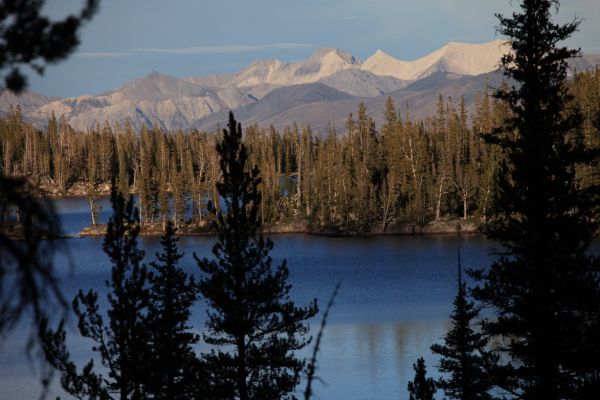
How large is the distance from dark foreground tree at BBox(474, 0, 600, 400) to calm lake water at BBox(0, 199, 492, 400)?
6029 mm

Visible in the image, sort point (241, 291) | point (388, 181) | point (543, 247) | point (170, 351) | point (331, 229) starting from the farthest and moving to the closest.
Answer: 1. point (388, 181)
2. point (331, 229)
3. point (170, 351)
4. point (241, 291)
5. point (543, 247)

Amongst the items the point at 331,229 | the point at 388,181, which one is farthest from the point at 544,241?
the point at 388,181

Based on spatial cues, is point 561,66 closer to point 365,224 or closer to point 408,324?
point 408,324

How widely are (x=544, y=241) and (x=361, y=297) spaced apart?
3551cm

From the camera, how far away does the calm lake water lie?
3366 cm

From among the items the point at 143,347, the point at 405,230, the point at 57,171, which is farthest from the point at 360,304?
the point at 57,171

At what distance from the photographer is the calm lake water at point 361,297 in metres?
33.7

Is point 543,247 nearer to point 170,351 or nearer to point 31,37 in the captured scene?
point 170,351

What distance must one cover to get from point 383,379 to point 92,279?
38300 mm

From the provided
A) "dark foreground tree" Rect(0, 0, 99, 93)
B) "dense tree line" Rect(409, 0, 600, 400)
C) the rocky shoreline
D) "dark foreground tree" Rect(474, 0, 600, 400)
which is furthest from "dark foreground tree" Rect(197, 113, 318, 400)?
the rocky shoreline

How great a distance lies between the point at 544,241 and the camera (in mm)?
18062

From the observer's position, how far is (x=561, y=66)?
62.3ft

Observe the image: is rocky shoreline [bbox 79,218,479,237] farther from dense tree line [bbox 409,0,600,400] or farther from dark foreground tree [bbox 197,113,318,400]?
dense tree line [bbox 409,0,600,400]

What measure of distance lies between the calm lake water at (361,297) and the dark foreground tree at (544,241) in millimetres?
6029
